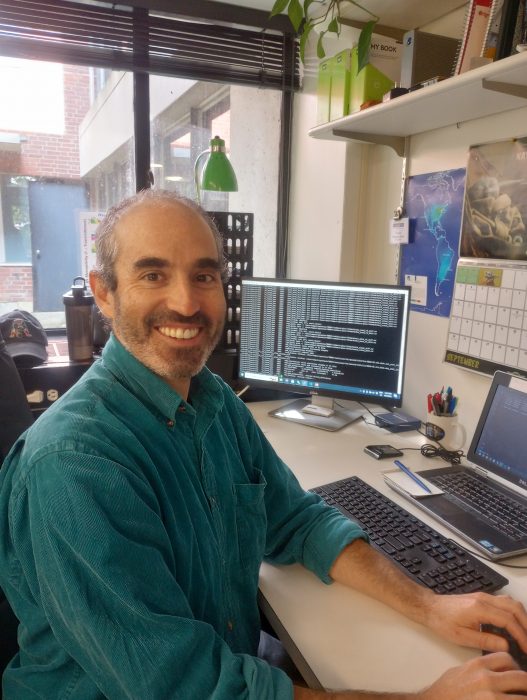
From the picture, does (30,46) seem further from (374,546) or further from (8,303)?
(374,546)

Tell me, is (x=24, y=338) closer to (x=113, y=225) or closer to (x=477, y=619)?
(x=113, y=225)

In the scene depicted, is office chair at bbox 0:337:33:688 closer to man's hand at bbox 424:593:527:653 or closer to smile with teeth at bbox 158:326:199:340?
smile with teeth at bbox 158:326:199:340

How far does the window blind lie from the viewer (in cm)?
205

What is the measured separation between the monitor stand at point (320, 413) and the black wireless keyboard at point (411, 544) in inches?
18.9

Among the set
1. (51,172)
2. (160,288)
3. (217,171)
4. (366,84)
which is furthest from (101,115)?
(160,288)

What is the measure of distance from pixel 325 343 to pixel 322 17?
114 centimetres

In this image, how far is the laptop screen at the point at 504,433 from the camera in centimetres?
131

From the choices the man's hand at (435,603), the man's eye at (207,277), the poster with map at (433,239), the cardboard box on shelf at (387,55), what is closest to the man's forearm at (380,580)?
the man's hand at (435,603)

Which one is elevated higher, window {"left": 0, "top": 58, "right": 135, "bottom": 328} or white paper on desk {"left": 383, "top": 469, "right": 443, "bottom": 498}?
window {"left": 0, "top": 58, "right": 135, "bottom": 328}

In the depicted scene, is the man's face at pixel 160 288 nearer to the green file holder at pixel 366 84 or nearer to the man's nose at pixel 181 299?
the man's nose at pixel 181 299

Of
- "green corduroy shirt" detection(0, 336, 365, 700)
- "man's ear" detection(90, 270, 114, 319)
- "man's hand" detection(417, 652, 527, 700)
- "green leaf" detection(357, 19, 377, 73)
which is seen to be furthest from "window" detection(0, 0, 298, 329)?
"man's hand" detection(417, 652, 527, 700)

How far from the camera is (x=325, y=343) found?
5.99ft

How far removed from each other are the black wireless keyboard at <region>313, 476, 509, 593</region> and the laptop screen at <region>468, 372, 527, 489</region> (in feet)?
0.98

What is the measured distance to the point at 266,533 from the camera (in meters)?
1.13
